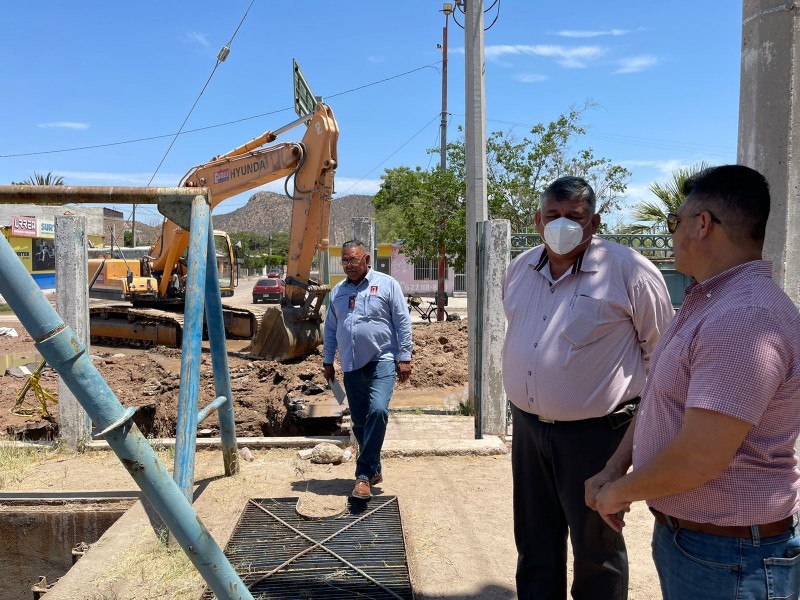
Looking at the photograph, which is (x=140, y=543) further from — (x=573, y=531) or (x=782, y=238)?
(x=782, y=238)

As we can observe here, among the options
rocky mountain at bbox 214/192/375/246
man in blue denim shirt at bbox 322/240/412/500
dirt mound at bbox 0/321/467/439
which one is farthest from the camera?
rocky mountain at bbox 214/192/375/246

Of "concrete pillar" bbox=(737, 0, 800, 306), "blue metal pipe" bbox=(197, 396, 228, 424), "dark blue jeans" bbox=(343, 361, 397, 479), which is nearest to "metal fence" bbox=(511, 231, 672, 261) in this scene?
"dark blue jeans" bbox=(343, 361, 397, 479)

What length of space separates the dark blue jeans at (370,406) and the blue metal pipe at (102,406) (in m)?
2.40

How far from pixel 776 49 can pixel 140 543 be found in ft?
14.2

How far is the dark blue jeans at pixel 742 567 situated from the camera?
1672 millimetres

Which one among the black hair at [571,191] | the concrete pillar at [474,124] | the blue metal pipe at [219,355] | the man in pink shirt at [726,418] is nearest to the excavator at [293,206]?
the concrete pillar at [474,124]

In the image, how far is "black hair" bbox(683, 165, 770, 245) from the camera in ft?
5.67

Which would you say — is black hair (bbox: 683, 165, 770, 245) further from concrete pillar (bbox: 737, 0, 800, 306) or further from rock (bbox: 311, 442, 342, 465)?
rock (bbox: 311, 442, 342, 465)

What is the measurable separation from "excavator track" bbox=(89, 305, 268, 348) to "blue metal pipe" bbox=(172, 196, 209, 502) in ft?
35.8

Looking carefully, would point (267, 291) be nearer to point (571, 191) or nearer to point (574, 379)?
point (571, 191)

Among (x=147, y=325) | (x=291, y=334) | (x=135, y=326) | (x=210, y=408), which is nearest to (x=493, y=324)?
(x=210, y=408)

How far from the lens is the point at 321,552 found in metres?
3.96

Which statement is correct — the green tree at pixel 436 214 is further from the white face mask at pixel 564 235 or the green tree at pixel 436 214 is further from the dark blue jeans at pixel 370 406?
the white face mask at pixel 564 235

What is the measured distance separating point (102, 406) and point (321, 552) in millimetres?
2380
